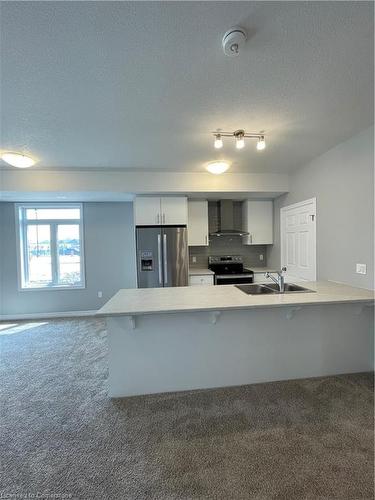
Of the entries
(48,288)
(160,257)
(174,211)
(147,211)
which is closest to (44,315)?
(48,288)

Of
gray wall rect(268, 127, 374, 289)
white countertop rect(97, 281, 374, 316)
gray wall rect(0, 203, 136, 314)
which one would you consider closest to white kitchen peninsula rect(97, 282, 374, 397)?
white countertop rect(97, 281, 374, 316)

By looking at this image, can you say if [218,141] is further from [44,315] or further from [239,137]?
[44,315]

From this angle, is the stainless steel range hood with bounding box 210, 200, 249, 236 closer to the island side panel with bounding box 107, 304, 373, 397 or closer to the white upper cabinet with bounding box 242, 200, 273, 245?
the white upper cabinet with bounding box 242, 200, 273, 245

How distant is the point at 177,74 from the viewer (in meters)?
1.57

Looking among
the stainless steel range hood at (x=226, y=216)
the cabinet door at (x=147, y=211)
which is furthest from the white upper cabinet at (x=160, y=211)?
the stainless steel range hood at (x=226, y=216)

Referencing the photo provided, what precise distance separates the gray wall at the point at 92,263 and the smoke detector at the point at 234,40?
3761mm

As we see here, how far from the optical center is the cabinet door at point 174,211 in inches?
155

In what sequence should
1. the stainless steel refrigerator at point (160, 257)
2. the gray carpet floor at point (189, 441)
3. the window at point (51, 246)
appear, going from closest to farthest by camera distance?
1. the gray carpet floor at point (189, 441)
2. the stainless steel refrigerator at point (160, 257)
3. the window at point (51, 246)

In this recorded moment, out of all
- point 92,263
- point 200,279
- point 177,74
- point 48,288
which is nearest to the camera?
point 177,74

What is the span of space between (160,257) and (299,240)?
232cm

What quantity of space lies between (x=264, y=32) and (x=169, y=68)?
60 centimetres

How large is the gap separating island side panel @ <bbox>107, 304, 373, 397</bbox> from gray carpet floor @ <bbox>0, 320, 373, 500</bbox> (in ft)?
0.37

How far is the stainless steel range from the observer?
4164mm

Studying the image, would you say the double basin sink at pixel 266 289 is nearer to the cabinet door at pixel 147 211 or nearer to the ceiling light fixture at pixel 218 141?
the ceiling light fixture at pixel 218 141
